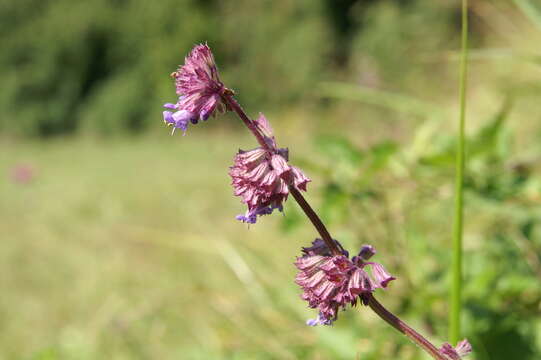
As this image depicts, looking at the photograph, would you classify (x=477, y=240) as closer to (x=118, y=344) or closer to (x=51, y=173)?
(x=118, y=344)

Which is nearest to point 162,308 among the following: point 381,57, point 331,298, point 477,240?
point 477,240

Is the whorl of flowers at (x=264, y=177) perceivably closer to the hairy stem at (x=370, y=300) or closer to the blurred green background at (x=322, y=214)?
the hairy stem at (x=370, y=300)

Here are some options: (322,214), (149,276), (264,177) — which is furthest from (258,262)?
(264,177)

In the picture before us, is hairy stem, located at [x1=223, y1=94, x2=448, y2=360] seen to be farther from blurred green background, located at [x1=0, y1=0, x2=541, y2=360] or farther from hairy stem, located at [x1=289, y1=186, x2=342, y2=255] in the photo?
blurred green background, located at [x1=0, y1=0, x2=541, y2=360]

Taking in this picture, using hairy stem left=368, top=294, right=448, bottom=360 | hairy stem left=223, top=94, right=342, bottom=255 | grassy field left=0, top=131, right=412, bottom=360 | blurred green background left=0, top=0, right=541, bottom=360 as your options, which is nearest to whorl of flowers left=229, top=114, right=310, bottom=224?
hairy stem left=223, top=94, right=342, bottom=255

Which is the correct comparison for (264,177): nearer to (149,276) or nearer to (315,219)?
(315,219)

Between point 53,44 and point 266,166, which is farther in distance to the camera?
point 53,44

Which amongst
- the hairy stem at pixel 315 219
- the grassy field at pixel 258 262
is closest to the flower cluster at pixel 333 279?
the hairy stem at pixel 315 219
